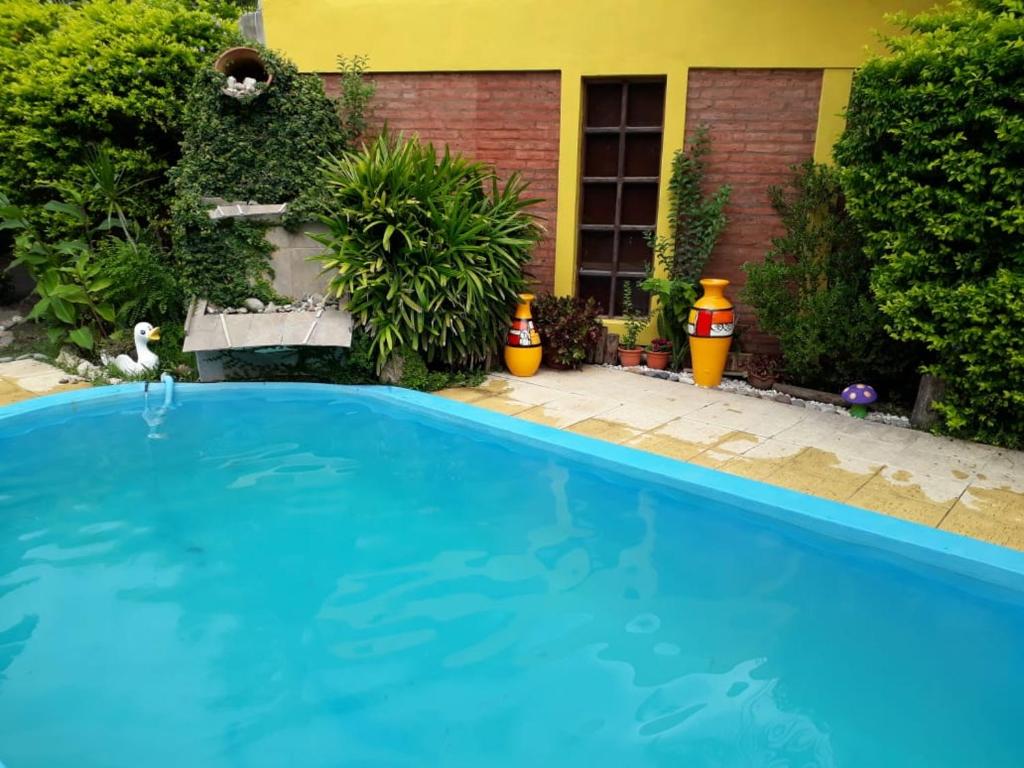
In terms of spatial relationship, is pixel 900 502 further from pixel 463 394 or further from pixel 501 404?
pixel 463 394

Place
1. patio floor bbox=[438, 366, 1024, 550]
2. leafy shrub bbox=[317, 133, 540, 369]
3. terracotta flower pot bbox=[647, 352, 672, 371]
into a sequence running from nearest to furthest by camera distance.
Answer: patio floor bbox=[438, 366, 1024, 550], leafy shrub bbox=[317, 133, 540, 369], terracotta flower pot bbox=[647, 352, 672, 371]

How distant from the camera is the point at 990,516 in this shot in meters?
3.64

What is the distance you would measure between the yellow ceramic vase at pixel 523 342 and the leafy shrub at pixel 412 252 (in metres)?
0.28

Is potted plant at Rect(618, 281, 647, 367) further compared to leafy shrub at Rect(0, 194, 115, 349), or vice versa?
potted plant at Rect(618, 281, 647, 367)

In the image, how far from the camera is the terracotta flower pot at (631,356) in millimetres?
6742

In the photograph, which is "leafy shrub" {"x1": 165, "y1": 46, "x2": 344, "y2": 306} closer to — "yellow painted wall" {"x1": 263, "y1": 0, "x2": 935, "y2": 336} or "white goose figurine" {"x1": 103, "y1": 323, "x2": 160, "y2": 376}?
"white goose figurine" {"x1": 103, "y1": 323, "x2": 160, "y2": 376}

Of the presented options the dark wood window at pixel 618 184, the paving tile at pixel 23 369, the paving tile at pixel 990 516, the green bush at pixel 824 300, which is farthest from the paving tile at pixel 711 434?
the paving tile at pixel 23 369

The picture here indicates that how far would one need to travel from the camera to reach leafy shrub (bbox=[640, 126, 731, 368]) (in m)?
6.25

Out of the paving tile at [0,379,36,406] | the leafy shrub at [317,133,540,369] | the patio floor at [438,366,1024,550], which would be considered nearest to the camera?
the patio floor at [438,366,1024,550]

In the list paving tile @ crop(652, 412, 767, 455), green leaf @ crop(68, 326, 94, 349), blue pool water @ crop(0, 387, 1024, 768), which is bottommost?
blue pool water @ crop(0, 387, 1024, 768)

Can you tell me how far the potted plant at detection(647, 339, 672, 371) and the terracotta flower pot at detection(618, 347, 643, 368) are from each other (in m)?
0.11

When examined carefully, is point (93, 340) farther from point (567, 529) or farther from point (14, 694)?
point (567, 529)

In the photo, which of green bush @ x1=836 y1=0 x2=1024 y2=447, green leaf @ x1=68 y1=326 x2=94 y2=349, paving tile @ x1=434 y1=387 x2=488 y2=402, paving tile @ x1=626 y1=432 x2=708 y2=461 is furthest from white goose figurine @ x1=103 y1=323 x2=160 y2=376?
green bush @ x1=836 y1=0 x2=1024 y2=447

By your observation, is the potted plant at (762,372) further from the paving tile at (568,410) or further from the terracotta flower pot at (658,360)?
the paving tile at (568,410)
